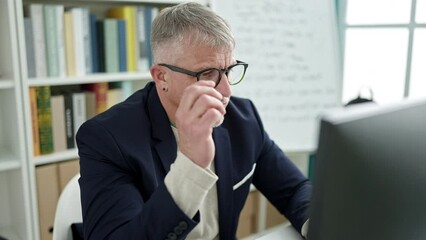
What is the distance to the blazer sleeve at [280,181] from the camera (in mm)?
1339

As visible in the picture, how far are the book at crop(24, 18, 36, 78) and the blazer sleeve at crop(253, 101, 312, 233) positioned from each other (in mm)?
1026

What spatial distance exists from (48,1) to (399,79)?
6.14 ft

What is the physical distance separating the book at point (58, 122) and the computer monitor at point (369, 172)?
1655 mm

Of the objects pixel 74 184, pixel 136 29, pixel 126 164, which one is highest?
pixel 136 29

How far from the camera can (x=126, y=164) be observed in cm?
111

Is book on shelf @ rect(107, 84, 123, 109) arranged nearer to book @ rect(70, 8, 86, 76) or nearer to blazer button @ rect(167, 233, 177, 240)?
book @ rect(70, 8, 86, 76)

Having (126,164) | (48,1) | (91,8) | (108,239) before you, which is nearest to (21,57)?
(48,1)

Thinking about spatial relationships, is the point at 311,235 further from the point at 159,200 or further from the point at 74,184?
the point at 74,184

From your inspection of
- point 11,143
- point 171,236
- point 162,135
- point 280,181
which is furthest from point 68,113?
point 171,236

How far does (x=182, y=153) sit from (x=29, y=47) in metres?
1.28

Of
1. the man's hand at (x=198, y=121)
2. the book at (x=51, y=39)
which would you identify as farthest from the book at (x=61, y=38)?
the man's hand at (x=198, y=121)

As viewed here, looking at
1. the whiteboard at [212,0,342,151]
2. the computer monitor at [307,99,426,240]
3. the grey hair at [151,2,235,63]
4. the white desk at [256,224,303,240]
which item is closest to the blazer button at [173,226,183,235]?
the white desk at [256,224,303,240]

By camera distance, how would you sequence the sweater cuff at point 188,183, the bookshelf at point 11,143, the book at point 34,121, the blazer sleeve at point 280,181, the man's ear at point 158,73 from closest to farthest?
1. the sweater cuff at point 188,183
2. the man's ear at point 158,73
3. the blazer sleeve at point 280,181
4. the bookshelf at point 11,143
5. the book at point 34,121

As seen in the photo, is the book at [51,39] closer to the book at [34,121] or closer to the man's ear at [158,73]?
the book at [34,121]
